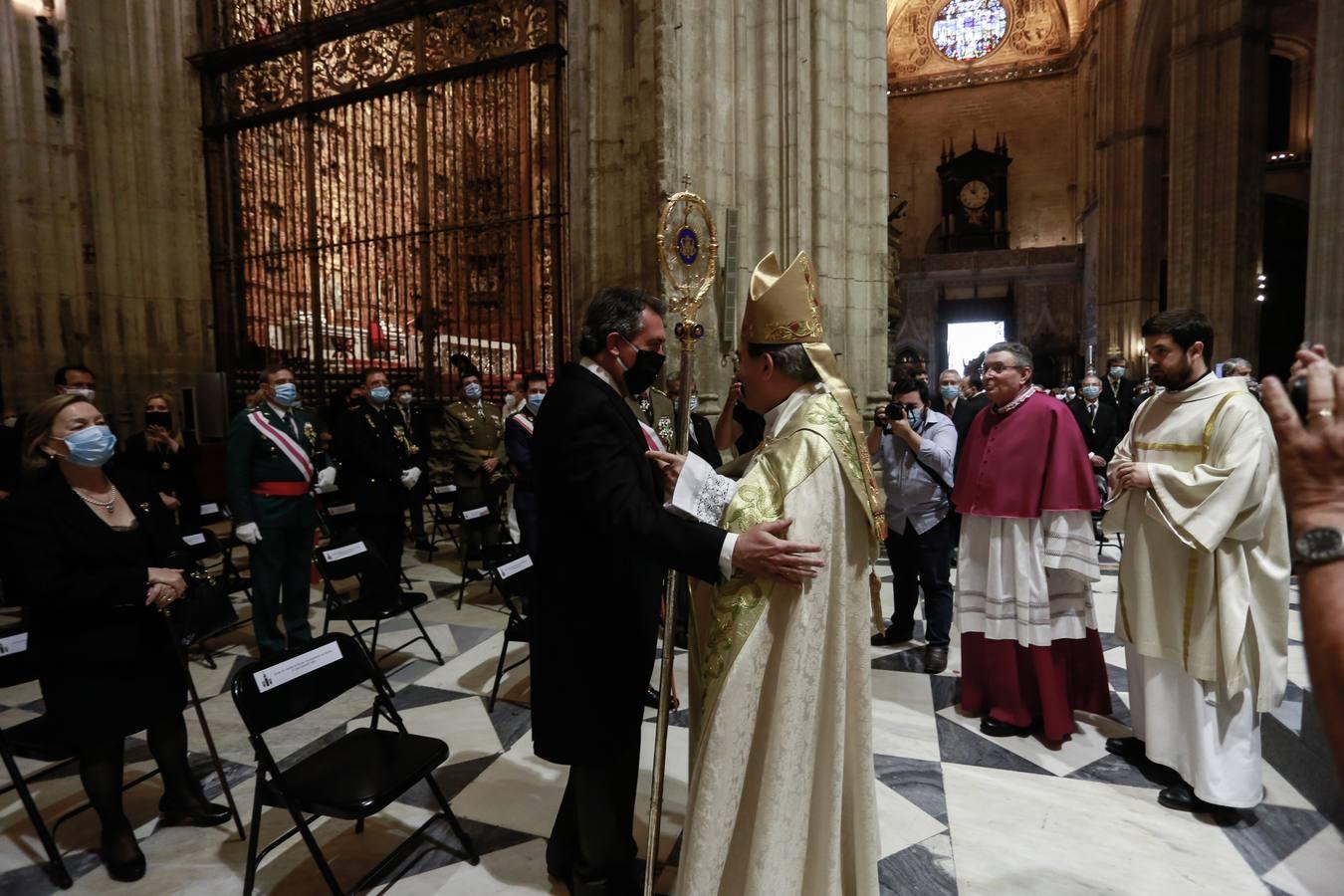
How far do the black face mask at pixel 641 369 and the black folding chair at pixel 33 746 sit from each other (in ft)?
6.30

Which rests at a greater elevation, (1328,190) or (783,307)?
(1328,190)

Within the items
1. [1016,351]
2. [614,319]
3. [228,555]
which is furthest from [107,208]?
[1016,351]

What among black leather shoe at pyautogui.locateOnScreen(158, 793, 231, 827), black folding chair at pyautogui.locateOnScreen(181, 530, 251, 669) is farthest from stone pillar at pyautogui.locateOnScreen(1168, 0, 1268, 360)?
black leather shoe at pyautogui.locateOnScreen(158, 793, 231, 827)

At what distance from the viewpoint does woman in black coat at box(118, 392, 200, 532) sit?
5730 millimetres

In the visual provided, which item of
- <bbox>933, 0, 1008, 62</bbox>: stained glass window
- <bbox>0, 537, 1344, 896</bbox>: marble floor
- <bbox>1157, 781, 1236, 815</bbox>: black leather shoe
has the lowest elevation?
<bbox>0, 537, 1344, 896</bbox>: marble floor

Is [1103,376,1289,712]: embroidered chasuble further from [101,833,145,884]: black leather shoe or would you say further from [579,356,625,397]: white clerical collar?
[101,833,145,884]: black leather shoe

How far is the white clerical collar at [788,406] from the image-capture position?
78.5 inches

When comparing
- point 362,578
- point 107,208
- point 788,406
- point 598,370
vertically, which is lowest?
point 362,578

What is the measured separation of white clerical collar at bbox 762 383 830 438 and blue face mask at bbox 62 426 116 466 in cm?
222

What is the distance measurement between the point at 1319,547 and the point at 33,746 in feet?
11.6

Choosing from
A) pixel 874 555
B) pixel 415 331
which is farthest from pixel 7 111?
pixel 874 555

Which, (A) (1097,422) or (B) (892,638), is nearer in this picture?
(B) (892,638)

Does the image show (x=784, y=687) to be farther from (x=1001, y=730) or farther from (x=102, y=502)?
(x=102, y=502)

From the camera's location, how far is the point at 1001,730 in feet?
11.3
